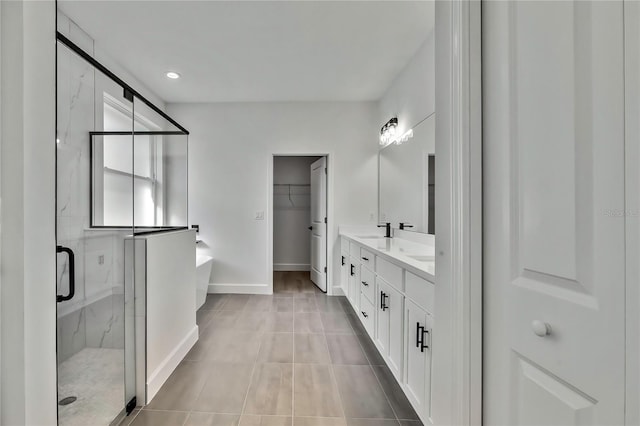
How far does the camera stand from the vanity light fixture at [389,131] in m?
3.36

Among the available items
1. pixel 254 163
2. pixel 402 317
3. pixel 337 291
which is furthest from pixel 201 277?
pixel 402 317

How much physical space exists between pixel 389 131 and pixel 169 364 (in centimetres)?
306

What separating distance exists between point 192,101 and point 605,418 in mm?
4458

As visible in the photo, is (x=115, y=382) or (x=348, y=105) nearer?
(x=115, y=382)

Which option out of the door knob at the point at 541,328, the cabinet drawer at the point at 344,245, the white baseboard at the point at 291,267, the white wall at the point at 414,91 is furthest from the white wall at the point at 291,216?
the door knob at the point at 541,328

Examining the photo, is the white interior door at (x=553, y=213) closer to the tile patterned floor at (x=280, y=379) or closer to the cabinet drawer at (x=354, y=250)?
the tile patterned floor at (x=280, y=379)

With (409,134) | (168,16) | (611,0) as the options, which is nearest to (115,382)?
(611,0)

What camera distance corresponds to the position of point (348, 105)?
4008mm

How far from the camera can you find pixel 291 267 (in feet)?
18.9

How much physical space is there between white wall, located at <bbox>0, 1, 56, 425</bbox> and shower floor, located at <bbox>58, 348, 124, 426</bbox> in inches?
20.3

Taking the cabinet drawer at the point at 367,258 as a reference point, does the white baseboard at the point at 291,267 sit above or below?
below

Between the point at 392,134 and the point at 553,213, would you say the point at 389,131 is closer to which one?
the point at 392,134

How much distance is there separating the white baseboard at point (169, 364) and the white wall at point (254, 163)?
5.30 ft

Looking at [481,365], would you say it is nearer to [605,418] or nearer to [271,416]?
[605,418]
